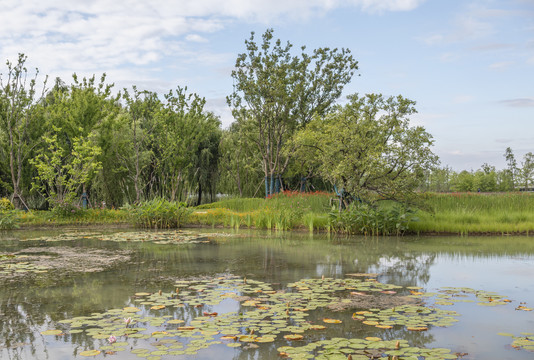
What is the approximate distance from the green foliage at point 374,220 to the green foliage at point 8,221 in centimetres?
1044

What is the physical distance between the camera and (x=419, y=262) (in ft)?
29.3

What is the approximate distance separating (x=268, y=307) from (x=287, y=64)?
20365 millimetres

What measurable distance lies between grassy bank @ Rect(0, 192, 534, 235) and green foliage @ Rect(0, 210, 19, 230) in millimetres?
82

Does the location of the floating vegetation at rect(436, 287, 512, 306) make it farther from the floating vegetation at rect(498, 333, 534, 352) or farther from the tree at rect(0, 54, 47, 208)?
the tree at rect(0, 54, 47, 208)

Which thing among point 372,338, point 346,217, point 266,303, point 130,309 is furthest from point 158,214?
point 372,338

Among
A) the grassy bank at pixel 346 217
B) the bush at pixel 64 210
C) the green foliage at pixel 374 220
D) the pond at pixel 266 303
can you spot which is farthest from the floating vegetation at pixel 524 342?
the bush at pixel 64 210

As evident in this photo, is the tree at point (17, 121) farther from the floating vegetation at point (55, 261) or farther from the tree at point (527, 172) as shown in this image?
the tree at point (527, 172)

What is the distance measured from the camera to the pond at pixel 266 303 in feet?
A: 13.6

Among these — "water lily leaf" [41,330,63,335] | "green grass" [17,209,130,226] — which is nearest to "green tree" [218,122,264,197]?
"green grass" [17,209,130,226]

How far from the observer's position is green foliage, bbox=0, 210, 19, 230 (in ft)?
49.3

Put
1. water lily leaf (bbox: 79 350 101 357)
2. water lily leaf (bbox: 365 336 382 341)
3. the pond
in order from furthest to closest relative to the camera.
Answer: water lily leaf (bbox: 365 336 382 341)
the pond
water lily leaf (bbox: 79 350 101 357)

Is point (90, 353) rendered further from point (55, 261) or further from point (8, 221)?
point (8, 221)

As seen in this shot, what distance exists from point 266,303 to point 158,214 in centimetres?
1055

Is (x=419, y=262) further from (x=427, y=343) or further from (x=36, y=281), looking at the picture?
(x=36, y=281)
